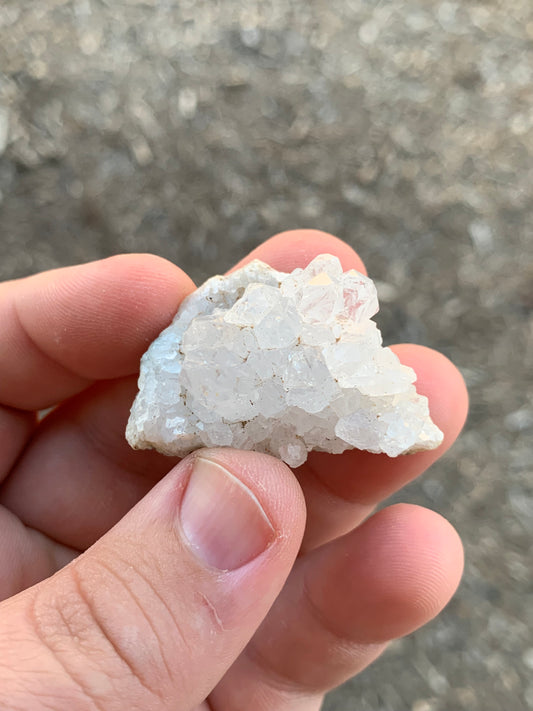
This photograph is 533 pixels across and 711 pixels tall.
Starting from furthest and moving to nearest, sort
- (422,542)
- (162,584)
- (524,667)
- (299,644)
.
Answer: (524,667)
(299,644)
(422,542)
(162,584)

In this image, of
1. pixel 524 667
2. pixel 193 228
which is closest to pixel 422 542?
pixel 524 667

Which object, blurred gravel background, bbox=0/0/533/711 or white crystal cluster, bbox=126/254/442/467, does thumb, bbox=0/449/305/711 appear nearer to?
white crystal cluster, bbox=126/254/442/467

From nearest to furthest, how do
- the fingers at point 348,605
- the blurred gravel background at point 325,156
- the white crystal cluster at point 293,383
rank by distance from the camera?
the white crystal cluster at point 293,383 < the fingers at point 348,605 < the blurred gravel background at point 325,156

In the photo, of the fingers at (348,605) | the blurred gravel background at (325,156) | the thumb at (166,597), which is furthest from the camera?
the blurred gravel background at (325,156)

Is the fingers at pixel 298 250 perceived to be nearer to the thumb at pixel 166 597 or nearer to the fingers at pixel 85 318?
the fingers at pixel 85 318

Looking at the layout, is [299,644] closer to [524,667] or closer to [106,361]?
[106,361]

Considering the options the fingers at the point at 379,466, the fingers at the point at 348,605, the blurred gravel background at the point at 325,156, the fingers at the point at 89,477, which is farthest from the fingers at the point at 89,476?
the blurred gravel background at the point at 325,156
